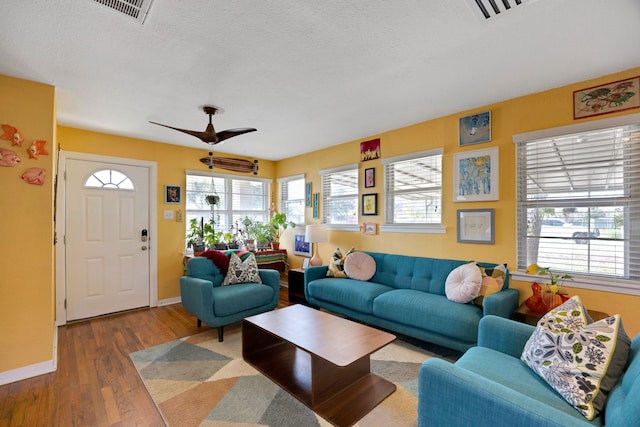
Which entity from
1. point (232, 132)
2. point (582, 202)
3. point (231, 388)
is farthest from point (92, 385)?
point (582, 202)

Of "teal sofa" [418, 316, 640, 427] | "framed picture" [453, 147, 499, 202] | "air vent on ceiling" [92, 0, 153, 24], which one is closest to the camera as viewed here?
"teal sofa" [418, 316, 640, 427]

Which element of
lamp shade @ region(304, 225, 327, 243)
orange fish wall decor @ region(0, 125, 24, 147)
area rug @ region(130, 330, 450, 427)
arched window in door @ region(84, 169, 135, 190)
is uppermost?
orange fish wall decor @ region(0, 125, 24, 147)

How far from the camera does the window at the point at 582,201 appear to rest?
2.35m

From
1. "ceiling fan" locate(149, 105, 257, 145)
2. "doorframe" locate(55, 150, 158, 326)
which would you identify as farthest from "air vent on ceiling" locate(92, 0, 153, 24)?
"doorframe" locate(55, 150, 158, 326)

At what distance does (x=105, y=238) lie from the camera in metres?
3.88

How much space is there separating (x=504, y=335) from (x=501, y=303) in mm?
747

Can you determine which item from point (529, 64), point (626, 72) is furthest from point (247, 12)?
point (626, 72)

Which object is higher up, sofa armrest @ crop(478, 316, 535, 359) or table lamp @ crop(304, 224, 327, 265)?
table lamp @ crop(304, 224, 327, 265)

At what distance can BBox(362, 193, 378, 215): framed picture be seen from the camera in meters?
4.05

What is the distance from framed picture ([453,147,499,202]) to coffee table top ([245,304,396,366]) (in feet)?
5.90

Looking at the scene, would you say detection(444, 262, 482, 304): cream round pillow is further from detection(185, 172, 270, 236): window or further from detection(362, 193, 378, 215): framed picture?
detection(185, 172, 270, 236): window

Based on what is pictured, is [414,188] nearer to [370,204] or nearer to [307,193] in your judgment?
[370,204]

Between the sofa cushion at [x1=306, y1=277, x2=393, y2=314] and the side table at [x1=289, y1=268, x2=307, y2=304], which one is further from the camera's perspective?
Result: the side table at [x1=289, y1=268, x2=307, y2=304]

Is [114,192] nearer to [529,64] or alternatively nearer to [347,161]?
[347,161]
